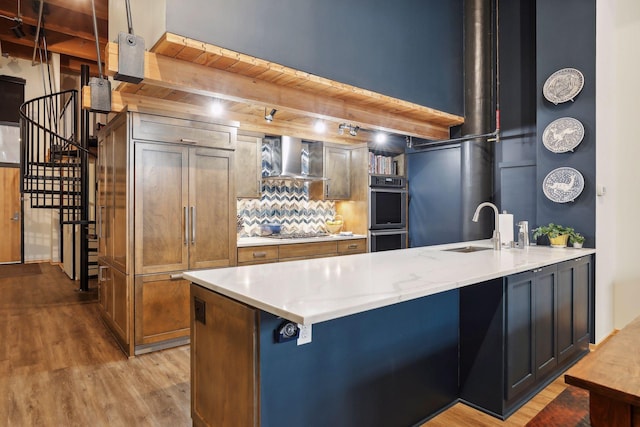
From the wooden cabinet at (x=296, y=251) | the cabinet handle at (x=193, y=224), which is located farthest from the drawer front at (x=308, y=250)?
the cabinet handle at (x=193, y=224)

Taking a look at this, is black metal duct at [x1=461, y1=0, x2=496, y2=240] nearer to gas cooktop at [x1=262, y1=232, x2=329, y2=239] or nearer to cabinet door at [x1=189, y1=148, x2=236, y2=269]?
gas cooktop at [x1=262, y1=232, x2=329, y2=239]

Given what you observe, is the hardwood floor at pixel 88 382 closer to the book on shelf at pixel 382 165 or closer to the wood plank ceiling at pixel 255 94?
the wood plank ceiling at pixel 255 94

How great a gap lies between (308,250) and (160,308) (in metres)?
1.78

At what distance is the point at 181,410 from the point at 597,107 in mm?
4265

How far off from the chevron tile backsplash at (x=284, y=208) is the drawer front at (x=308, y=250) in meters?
0.65

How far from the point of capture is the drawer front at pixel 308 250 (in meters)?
4.38

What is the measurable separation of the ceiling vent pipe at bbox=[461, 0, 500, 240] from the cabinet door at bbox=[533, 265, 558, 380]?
5.91ft

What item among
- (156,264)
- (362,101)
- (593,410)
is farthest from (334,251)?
(593,410)

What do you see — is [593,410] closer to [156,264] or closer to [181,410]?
[181,410]

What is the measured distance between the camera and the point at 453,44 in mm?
4832

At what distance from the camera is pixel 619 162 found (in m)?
3.86

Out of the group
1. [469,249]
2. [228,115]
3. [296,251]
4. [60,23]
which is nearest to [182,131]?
[228,115]

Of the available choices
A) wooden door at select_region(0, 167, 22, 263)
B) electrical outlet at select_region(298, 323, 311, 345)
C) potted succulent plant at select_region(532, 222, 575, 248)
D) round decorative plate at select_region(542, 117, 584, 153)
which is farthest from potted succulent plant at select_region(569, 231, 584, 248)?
wooden door at select_region(0, 167, 22, 263)

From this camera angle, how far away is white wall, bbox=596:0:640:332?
3705 mm
